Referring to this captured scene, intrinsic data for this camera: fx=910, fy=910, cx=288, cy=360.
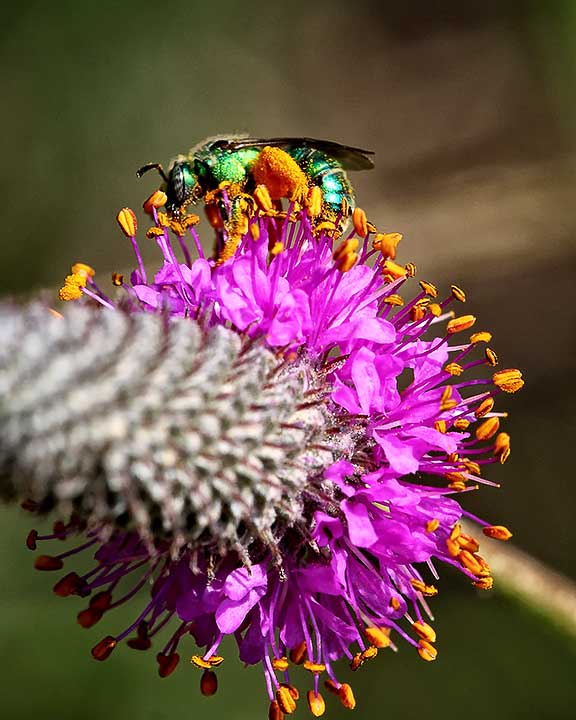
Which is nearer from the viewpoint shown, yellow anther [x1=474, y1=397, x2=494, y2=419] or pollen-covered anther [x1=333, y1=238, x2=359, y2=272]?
pollen-covered anther [x1=333, y1=238, x2=359, y2=272]

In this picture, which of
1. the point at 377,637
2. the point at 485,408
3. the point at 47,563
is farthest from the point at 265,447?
the point at 47,563

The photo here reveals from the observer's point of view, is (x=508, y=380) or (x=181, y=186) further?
(x=181, y=186)

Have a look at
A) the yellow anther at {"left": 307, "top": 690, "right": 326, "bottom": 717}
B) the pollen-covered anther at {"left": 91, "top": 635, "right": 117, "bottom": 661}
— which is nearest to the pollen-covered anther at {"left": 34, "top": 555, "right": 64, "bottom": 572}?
the pollen-covered anther at {"left": 91, "top": 635, "right": 117, "bottom": 661}

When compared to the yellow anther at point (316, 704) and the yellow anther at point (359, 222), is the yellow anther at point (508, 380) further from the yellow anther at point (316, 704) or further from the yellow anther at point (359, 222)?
the yellow anther at point (316, 704)

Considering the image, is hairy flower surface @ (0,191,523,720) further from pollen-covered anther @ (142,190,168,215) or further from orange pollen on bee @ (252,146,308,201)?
Result: orange pollen on bee @ (252,146,308,201)

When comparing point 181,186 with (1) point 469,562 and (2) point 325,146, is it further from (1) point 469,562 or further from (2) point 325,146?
(1) point 469,562

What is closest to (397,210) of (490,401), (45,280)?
(45,280)
